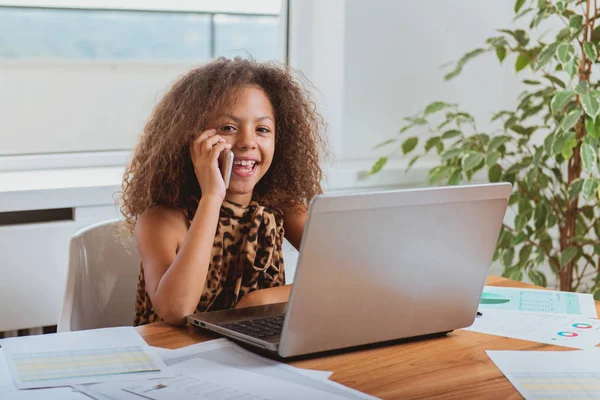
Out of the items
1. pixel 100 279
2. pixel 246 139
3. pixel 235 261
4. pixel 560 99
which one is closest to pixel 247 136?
pixel 246 139

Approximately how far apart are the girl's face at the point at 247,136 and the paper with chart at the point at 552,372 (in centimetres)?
59

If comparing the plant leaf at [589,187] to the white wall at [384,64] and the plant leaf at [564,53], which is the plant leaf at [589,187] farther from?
the white wall at [384,64]

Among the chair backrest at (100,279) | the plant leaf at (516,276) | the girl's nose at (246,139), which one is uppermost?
the girl's nose at (246,139)

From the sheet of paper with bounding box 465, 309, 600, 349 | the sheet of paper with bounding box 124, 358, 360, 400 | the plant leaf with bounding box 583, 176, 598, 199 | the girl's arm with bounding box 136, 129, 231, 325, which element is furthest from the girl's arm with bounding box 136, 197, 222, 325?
the plant leaf with bounding box 583, 176, 598, 199

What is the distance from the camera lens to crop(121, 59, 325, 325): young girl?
153 cm

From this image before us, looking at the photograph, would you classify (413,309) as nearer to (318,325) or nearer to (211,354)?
(318,325)

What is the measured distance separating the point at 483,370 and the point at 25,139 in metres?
1.96

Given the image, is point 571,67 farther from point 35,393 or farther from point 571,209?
point 35,393

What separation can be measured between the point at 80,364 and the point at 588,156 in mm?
1608

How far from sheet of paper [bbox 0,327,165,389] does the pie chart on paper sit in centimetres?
65

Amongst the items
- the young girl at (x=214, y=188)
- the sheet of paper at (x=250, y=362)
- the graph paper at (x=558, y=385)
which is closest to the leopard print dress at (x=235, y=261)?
the young girl at (x=214, y=188)

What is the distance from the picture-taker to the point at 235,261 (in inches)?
64.7

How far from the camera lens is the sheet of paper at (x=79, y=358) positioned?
1.10m

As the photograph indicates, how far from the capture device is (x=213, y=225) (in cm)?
150
